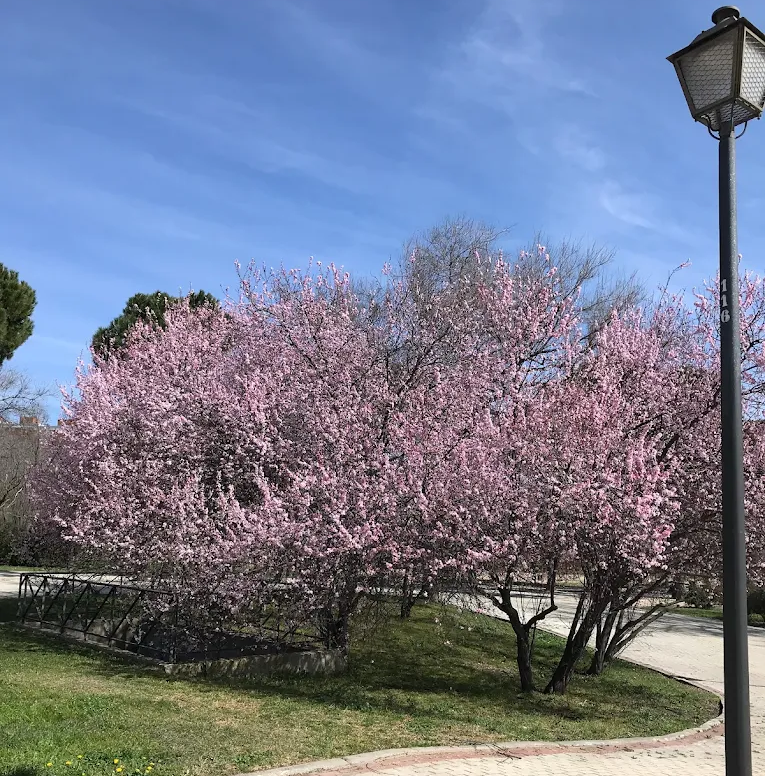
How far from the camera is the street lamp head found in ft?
13.7

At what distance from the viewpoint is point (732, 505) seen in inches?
158

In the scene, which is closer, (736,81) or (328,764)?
Answer: (736,81)

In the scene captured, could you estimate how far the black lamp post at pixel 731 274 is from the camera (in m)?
3.88

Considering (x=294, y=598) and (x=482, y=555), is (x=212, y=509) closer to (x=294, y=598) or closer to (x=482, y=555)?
(x=294, y=598)

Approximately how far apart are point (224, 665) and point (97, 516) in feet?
13.5

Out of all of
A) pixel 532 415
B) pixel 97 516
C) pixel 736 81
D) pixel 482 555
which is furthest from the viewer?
pixel 97 516

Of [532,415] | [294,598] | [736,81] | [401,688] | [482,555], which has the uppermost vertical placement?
[736,81]

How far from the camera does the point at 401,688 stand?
10.4 metres

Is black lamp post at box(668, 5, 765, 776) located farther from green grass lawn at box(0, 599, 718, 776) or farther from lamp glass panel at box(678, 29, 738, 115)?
green grass lawn at box(0, 599, 718, 776)

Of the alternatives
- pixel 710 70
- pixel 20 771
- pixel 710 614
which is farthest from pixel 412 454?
pixel 710 614

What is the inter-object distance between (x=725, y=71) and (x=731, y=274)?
115cm

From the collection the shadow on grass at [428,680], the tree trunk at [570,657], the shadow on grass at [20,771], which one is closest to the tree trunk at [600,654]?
the shadow on grass at [428,680]


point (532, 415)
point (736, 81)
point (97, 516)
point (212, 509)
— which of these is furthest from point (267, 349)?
point (736, 81)

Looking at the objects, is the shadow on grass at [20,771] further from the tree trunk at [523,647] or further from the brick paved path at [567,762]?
the tree trunk at [523,647]
